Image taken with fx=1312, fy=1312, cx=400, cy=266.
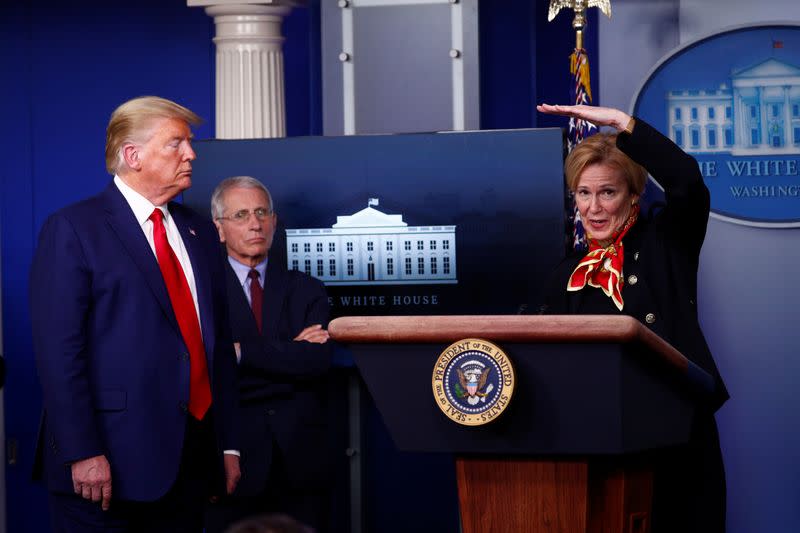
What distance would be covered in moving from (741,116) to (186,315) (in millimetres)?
2444

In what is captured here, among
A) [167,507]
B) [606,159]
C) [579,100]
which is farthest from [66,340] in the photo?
[579,100]

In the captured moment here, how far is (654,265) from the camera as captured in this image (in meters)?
2.51

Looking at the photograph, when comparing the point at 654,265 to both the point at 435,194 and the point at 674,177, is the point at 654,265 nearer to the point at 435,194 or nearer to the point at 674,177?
the point at 674,177

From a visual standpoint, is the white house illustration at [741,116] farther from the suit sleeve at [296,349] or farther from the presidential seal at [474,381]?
the presidential seal at [474,381]

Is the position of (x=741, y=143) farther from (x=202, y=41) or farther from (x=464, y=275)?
(x=202, y=41)

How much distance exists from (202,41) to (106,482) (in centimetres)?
325

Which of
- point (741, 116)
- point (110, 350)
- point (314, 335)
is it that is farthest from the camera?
point (741, 116)

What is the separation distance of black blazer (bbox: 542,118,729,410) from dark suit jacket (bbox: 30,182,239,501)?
2.59 ft

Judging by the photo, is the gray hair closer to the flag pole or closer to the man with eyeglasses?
the man with eyeglasses

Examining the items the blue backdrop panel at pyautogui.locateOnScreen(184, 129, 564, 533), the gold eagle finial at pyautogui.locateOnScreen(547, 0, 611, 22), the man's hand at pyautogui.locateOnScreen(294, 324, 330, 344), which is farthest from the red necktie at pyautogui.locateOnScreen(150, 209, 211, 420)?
the gold eagle finial at pyautogui.locateOnScreen(547, 0, 611, 22)

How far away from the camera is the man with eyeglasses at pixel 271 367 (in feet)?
12.4

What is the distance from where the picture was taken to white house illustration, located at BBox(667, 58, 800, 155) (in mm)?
4441

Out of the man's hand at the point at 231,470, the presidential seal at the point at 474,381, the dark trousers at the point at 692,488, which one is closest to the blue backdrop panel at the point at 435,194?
the man's hand at the point at 231,470

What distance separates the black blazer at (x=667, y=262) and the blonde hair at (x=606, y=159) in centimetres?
13
